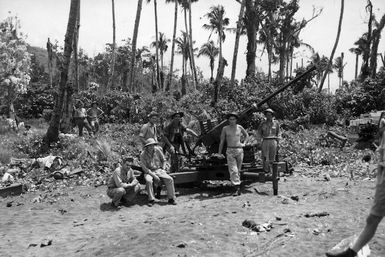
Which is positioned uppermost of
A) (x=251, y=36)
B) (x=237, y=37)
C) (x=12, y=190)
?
(x=251, y=36)

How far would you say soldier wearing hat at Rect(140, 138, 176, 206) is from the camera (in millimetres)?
9219

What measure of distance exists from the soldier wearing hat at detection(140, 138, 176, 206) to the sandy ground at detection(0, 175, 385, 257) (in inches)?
11.0

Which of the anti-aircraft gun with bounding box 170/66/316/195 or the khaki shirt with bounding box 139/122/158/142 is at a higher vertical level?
the khaki shirt with bounding box 139/122/158/142

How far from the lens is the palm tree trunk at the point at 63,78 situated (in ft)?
46.9

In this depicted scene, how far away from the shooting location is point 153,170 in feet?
31.1

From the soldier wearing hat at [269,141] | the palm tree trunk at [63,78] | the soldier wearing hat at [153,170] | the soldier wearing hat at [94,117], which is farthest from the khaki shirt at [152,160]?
the soldier wearing hat at [94,117]

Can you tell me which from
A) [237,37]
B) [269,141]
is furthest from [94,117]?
[269,141]

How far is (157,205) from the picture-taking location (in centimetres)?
914

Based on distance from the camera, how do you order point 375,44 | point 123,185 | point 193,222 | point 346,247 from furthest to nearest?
point 375,44 < point 123,185 < point 193,222 < point 346,247

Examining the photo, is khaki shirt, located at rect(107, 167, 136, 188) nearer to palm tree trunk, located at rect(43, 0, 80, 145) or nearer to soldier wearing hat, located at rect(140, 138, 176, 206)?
soldier wearing hat, located at rect(140, 138, 176, 206)

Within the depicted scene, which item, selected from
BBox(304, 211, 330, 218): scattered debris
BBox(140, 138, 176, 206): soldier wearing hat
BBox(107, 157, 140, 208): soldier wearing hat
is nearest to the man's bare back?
BBox(140, 138, 176, 206): soldier wearing hat

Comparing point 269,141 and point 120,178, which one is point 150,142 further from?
point 269,141

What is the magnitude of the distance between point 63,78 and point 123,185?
7.07 m

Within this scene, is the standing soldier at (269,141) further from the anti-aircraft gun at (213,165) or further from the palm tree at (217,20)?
the palm tree at (217,20)
